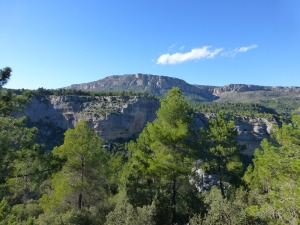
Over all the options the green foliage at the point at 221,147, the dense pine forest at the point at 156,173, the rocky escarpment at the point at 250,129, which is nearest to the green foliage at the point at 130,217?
the dense pine forest at the point at 156,173

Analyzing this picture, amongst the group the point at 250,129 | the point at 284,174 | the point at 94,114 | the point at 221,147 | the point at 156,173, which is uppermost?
the point at 284,174

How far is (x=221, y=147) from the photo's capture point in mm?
23547

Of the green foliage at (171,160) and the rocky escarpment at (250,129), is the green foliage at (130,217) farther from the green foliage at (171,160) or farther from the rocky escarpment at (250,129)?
the rocky escarpment at (250,129)

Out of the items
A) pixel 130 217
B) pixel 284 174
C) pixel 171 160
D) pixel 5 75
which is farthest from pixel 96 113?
pixel 284 174

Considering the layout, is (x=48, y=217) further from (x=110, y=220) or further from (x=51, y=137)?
(x=51, y=137)

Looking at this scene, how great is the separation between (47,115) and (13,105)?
101638 millimetres

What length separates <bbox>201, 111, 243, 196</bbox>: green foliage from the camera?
23.7 m

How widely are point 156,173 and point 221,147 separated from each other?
863 cm

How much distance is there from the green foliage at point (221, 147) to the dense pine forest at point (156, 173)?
0.27 feet

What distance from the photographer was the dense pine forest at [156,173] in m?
11.4

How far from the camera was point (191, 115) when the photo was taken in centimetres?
1755

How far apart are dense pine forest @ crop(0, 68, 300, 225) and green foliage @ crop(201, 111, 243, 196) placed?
3.2 inches

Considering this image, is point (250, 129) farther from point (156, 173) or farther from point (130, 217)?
point (130, 217)

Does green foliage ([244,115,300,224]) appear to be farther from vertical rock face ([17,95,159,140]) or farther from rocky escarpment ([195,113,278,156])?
rocky escarpment ([195,113,278,156])
